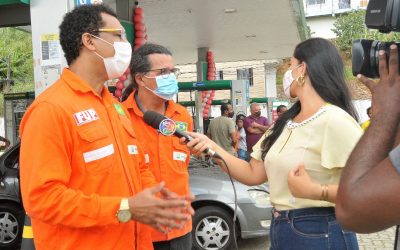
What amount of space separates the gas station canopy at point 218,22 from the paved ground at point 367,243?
4351 millimetres

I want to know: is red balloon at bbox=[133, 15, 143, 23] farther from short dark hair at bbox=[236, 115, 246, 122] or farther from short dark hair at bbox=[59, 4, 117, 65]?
short dark hair at bbox=[236, 115, 246, 122]

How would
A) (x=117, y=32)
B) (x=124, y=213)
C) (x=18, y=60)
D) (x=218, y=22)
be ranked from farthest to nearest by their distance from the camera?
(x=18, y=60) → (x=218, y=22) → (x=117, y=32) → (x=124, y=213)

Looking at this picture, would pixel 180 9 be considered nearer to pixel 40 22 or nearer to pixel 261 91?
pixel 40 22

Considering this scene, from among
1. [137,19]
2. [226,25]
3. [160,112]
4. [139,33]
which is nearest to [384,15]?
[160,112]

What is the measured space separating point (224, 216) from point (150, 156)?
315cm

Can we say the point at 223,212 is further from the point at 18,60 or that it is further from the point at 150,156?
the point at 18,60

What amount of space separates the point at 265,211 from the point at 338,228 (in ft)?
12.1

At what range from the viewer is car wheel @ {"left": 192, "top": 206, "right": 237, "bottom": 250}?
6.01 metres

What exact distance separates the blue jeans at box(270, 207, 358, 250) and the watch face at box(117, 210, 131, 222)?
0.91 m

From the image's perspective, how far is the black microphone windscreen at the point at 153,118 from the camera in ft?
9.22

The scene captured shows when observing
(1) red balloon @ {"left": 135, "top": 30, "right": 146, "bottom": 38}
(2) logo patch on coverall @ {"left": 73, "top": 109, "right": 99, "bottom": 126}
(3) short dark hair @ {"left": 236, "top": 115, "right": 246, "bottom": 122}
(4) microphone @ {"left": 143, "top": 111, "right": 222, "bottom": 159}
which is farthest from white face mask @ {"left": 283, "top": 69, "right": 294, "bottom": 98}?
(3) short dark hair @ {"left": 236, "top": 115, "right": 246, "bottom": 122}

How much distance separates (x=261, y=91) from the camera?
135ft

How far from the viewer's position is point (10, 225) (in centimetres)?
678

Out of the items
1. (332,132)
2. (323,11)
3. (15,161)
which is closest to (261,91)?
(323,11)
